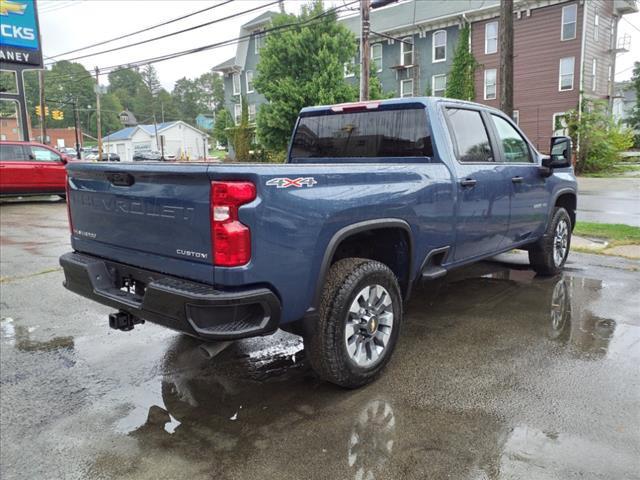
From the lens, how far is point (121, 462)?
2.81 m

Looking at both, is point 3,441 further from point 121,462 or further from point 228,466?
point 228,466

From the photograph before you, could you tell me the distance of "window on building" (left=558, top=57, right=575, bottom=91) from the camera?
27188mm

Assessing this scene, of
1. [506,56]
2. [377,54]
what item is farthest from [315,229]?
[377,54]

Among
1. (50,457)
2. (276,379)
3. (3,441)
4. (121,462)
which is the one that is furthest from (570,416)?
(3,441)

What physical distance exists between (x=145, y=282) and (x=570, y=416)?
2.71 metres

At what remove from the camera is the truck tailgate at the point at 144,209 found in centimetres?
286

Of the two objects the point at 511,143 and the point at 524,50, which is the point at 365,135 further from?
the point at 524,50

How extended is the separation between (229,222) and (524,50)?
30.1 metres

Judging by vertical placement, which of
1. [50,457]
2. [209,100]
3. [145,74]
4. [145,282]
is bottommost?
[50,457]

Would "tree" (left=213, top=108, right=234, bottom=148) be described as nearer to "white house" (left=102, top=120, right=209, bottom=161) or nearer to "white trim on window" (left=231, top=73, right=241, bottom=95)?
"white trim on window" (left=231, top=73, right=241, bottom=95)

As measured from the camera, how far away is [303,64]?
25.8m

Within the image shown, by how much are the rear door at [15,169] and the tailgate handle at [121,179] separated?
42.6 ft

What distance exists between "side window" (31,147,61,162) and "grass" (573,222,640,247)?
1351cm

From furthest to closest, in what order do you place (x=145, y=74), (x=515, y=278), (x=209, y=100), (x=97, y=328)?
(x=145, y=74), (x=209, y=100), (x=515, y=278), (x=97, y=328)
